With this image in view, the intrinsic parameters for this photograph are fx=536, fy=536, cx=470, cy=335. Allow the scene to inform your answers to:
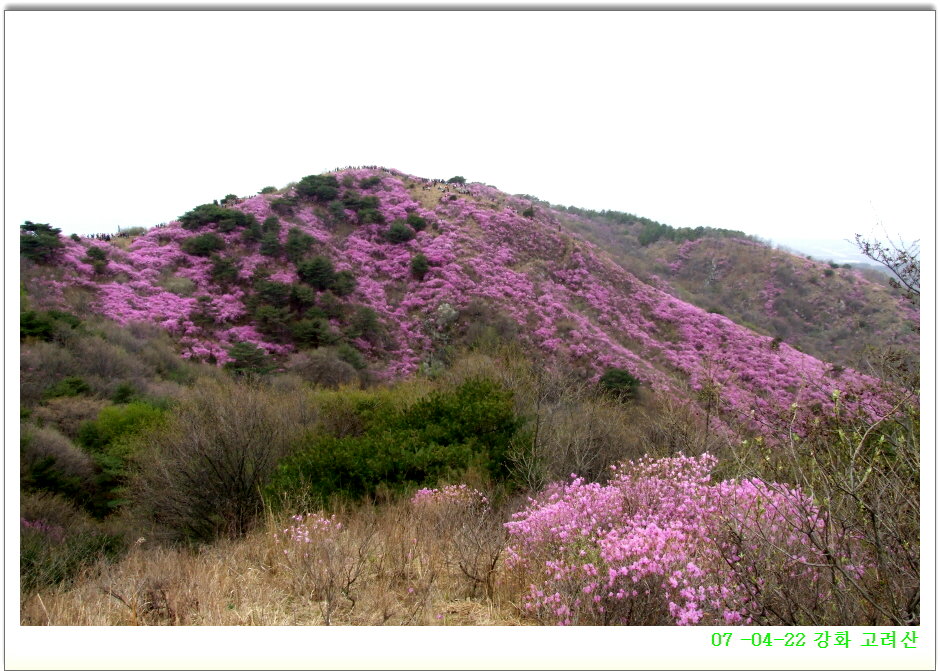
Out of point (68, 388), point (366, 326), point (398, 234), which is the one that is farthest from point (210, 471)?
point (398, 234)

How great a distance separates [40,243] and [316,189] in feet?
46.0

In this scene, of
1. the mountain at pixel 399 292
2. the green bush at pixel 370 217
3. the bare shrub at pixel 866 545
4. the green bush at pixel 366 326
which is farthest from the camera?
the green bush at pixel 370 217

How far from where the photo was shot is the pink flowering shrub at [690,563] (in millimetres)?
3133

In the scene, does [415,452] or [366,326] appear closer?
[415,452]

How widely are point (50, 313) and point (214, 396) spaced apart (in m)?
10.4

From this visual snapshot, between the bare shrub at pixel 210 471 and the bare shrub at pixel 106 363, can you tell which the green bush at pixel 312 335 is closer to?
the bare shrub at pixel 106 363

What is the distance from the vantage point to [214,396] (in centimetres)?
1120

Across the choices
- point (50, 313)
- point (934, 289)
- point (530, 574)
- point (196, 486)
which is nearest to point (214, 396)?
point (196, 486)

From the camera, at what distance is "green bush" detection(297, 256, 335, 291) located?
958 inches

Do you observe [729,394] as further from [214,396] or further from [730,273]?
[730,273]

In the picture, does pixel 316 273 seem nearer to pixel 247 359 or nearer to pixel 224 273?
pixel 224 273

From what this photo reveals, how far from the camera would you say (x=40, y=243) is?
20250mm

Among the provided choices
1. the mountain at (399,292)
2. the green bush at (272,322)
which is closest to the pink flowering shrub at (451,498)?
the mountain at (399,292)

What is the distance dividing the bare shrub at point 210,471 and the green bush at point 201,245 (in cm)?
1686
